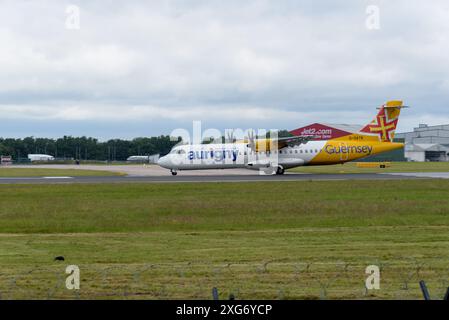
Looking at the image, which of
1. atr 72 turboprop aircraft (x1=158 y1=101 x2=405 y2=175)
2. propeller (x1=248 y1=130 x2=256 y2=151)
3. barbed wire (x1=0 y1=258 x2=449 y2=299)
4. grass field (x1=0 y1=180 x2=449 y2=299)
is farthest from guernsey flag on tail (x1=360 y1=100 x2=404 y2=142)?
barbed wire (x1=0 y1=258 x2=449 y2=299)

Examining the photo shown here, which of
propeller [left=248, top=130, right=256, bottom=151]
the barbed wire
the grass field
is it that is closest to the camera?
the barbed wire

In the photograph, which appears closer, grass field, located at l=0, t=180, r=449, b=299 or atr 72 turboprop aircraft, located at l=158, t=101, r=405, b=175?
grass field, located at l=0, t=180, r=449, b=299

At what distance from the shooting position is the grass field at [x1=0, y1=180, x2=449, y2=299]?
13.8 m

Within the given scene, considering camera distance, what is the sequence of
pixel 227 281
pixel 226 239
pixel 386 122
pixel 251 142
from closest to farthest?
pixel 227 281, pixel 226 239, pixel 251 142, pixel 386 122

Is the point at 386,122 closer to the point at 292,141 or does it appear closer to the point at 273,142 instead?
the point at 292,141

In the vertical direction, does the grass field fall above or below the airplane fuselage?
below

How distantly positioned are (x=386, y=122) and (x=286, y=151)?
1136 centimetres

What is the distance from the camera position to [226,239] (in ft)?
80.2

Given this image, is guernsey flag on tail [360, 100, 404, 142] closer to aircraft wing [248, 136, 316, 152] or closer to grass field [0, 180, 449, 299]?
aircraft wing [248, 136, 316, 152]

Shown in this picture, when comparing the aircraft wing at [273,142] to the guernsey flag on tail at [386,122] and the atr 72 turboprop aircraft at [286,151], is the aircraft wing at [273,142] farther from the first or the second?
the guernsey flag on tail at [386,122]

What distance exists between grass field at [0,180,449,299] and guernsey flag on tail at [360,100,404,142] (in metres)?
21.1

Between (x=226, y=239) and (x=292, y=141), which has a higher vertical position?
(x=292, y=141)

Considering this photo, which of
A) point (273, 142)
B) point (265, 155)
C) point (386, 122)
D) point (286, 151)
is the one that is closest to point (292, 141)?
point (286, 151)
